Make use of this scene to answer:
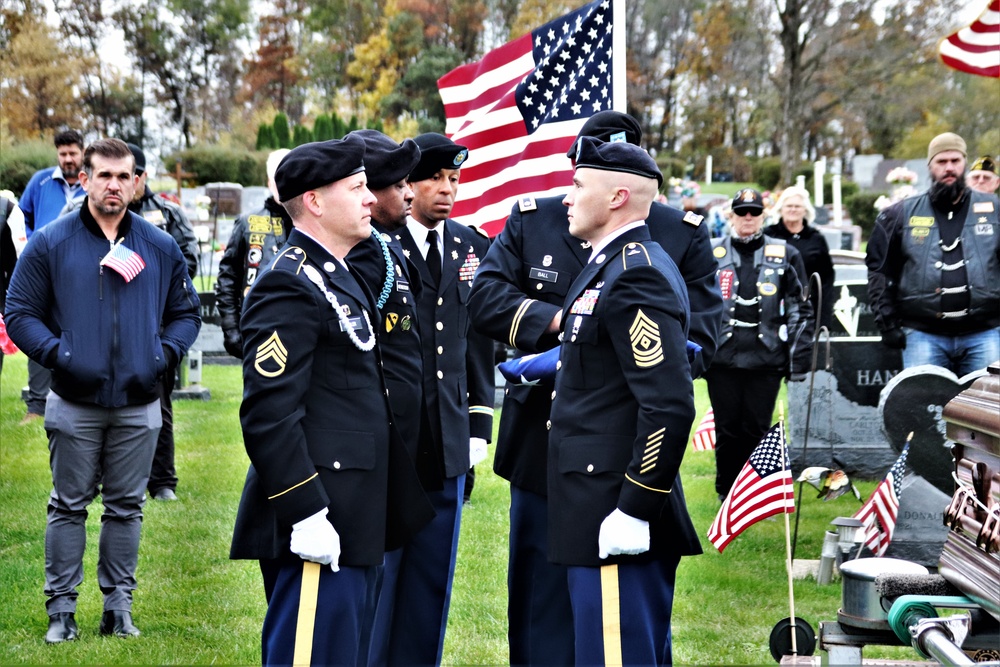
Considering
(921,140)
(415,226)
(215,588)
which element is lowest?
(215,588)

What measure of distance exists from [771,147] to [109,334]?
193ft

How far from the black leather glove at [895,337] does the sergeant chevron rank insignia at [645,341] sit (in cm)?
512

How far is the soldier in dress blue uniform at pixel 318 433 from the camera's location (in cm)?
351

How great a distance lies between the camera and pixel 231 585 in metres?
6.60

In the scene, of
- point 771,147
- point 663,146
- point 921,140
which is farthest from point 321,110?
point 921,140

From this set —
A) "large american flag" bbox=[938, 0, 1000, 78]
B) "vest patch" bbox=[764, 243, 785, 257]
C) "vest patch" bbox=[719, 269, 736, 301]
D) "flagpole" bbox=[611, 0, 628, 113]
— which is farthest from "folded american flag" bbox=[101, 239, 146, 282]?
"large american flag" bbox=[938, 0, 1000, 78]

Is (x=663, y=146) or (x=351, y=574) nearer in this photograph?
(x=351, y=574)

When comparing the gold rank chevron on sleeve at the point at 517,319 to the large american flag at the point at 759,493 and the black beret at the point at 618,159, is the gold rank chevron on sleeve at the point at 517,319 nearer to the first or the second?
the black beret at the point at 618,159

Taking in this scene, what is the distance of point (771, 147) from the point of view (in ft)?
201

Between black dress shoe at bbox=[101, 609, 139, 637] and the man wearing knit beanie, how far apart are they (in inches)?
209

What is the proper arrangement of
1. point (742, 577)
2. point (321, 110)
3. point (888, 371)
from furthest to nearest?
point (321, 110) → point (888, 371) → point (742, 577)

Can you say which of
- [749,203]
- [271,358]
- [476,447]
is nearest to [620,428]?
[271,358]

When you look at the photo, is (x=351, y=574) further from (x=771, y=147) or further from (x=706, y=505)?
(x=771, y=147)

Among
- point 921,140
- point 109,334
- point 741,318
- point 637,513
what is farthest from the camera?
point 921,140
